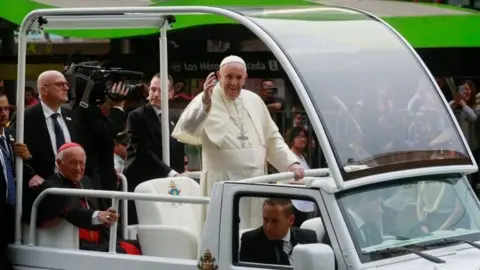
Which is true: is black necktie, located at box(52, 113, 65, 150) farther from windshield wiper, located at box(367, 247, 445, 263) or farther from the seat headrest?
windshield wiper, located at box(367, 247, 445, 263)

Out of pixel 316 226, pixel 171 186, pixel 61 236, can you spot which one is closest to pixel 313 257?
pixel 316 226

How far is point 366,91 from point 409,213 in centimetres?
78

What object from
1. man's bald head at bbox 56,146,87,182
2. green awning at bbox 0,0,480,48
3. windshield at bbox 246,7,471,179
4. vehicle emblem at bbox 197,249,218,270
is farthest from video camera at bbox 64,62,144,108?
green awning at bbox 0,0,480,48

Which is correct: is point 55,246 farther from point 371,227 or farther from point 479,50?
point 479,50

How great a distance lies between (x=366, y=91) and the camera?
6.91 meters

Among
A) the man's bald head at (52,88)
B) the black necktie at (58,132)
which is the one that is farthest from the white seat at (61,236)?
the man's bald head at (52,88)

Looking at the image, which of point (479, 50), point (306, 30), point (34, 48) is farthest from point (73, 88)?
point (34, 48)

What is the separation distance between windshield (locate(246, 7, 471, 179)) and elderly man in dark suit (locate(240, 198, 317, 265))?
1.34 feet

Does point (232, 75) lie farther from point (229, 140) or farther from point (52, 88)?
point (52, 88)

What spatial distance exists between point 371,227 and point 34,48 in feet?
44.7

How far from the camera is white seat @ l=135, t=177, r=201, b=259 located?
24.6ft

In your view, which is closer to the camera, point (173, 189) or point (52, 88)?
point (173, 189)

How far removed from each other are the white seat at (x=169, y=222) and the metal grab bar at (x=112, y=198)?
1.12ft

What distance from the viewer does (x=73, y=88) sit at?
30.5 ft
